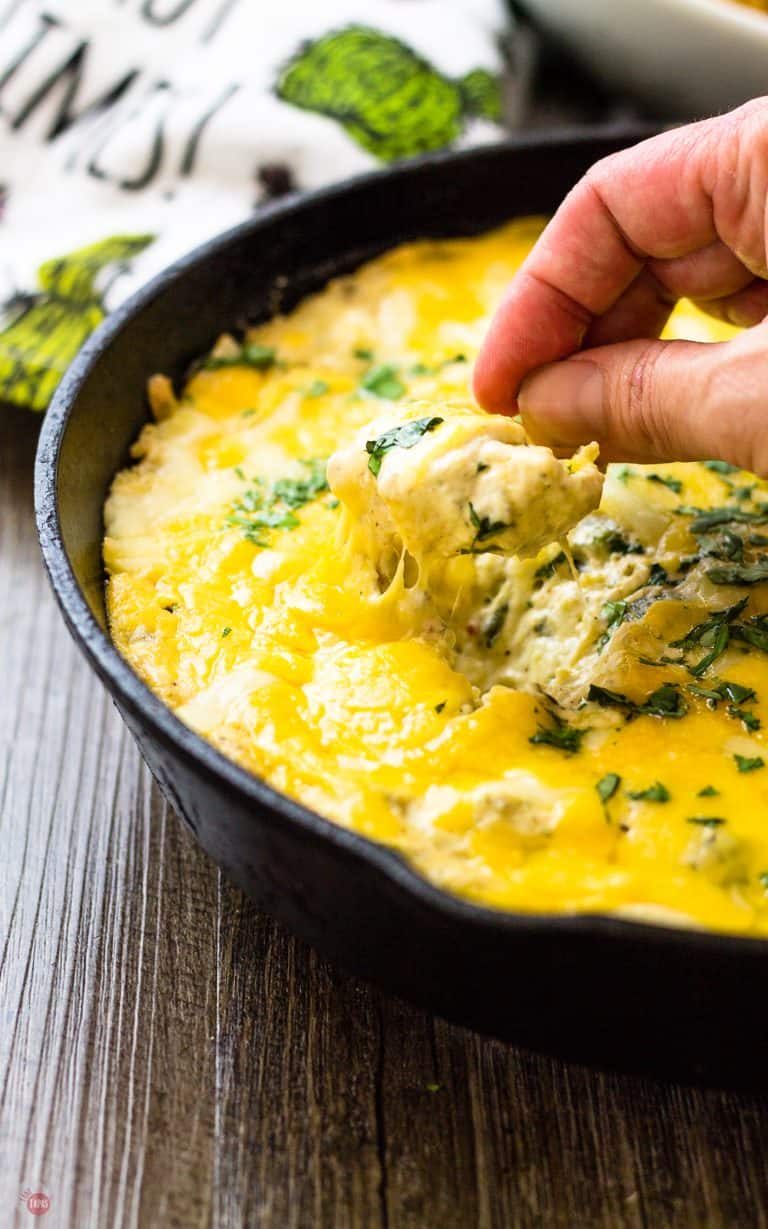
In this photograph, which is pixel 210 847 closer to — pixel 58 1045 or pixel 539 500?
pixel 58 1045

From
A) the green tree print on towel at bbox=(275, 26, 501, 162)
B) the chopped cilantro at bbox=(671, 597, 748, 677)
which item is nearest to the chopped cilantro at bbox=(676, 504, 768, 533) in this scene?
the chopped cilantro at bbox=(671, 597, 748, 677)

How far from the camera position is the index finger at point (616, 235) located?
8.32ft

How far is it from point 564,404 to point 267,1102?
1519 millimetres

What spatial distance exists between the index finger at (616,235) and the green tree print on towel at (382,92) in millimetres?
1764

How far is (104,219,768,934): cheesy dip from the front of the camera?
2.24 meters

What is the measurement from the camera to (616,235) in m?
2.77

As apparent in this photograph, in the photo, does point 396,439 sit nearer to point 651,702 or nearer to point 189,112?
point 651,702

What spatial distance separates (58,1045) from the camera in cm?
262

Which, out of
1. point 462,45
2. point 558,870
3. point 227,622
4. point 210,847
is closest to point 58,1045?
point 210,847

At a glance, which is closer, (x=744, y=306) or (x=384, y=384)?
(x=744, y=306)

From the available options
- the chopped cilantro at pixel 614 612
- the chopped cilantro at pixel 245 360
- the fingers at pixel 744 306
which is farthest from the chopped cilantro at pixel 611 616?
the chopped cilantro at pixel 245 360

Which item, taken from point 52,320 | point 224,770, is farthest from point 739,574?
point 52,320

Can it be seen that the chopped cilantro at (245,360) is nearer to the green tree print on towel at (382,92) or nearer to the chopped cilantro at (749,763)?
the green tree print on towel at (382,92)

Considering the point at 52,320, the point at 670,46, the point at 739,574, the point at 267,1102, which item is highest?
the point at 670,46
